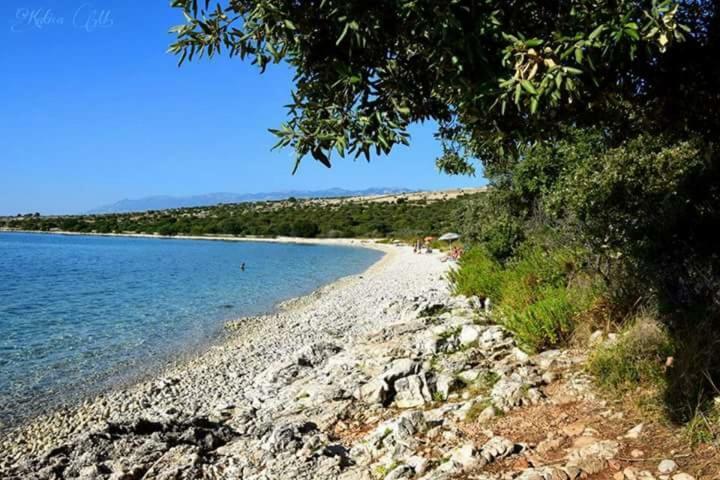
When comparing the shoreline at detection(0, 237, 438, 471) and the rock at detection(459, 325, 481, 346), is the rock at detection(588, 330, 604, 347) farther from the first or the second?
the shoreline at detection(0, 237, 438, 471)

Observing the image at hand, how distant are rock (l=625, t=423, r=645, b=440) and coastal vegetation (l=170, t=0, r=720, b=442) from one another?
34 cm

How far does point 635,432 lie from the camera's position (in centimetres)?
451

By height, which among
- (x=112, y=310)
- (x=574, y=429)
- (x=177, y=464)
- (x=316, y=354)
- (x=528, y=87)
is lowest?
(x=112, y=310)

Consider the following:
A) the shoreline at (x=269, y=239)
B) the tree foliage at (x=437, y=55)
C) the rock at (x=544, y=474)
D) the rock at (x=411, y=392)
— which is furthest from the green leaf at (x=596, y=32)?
the shoreline at (x=269, y=239)

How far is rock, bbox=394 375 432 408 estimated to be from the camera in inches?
265

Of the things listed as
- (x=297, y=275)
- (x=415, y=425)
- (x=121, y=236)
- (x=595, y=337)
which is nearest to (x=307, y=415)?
(x=415, y=425)

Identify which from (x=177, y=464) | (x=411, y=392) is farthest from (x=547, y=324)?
(x=177, y=464)

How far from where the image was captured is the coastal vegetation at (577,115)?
2623 mm

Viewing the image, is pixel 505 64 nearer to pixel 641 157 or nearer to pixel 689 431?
pixel 689 431

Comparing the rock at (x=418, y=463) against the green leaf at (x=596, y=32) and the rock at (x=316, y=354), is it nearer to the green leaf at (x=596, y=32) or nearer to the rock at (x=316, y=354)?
the green leaf at (x=596, y=32)

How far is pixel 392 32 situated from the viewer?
9.70 ft

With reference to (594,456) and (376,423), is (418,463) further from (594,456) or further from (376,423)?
(376,423)

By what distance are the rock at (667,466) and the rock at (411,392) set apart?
3.03 m

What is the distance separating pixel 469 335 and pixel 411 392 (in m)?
2.02
